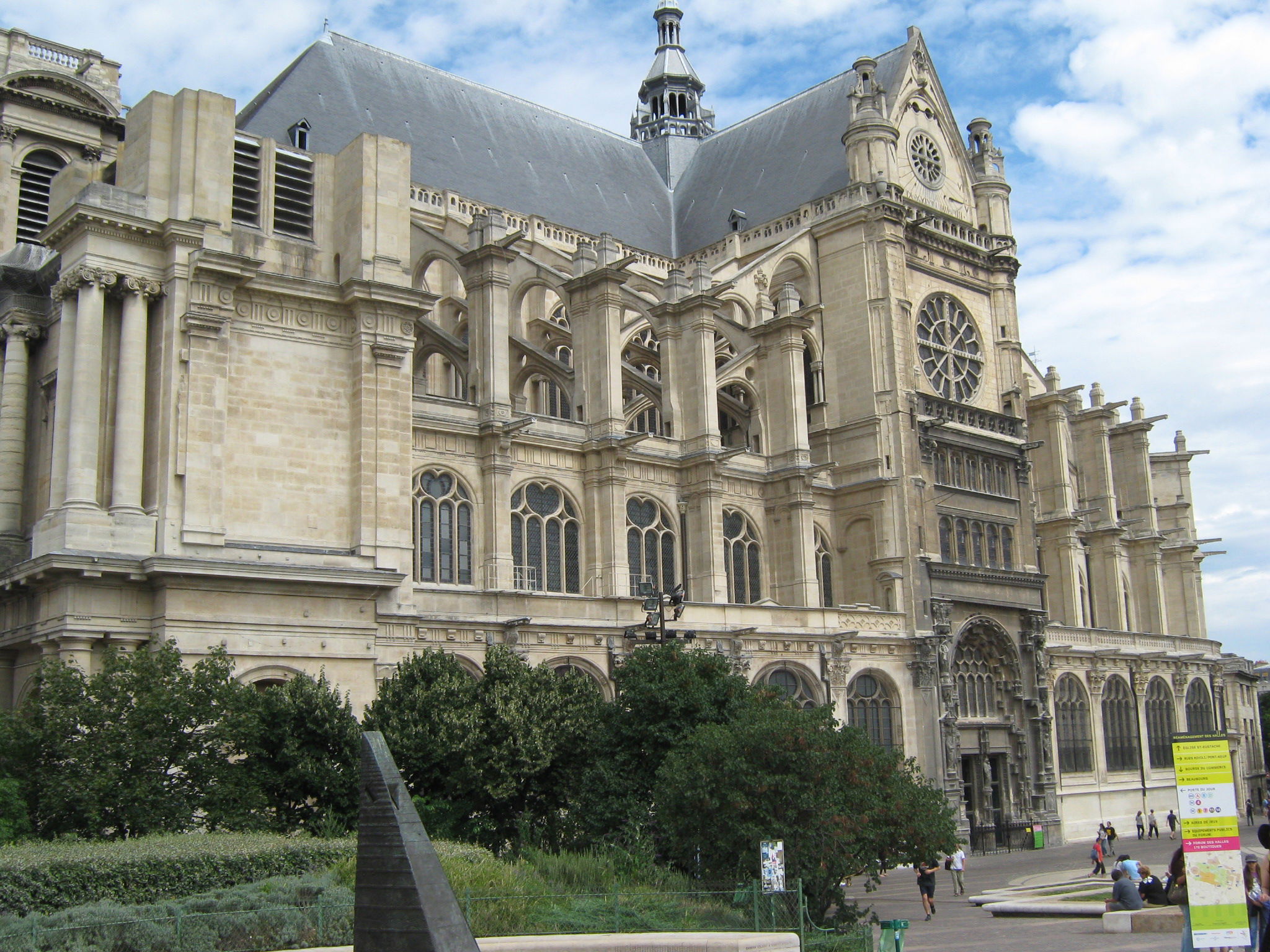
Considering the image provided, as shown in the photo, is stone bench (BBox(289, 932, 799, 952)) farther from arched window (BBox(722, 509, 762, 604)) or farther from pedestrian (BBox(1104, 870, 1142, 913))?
arched window (BBox(722, 509, 762, 604))

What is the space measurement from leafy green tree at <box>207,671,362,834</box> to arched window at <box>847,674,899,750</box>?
1936cm

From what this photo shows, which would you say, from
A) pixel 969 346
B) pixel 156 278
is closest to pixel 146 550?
pixel 156 278

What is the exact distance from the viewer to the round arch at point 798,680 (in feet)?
116

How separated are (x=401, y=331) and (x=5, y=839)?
13350 mm

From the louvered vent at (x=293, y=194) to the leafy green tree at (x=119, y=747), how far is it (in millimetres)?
11147

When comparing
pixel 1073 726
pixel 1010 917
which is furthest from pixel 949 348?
pixel 1010 917

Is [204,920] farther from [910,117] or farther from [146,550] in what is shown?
[910,117]

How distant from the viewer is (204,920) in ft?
47.0

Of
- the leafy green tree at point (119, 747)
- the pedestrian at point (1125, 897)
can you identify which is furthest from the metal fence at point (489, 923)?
the leafy green tree at point (119, 747)

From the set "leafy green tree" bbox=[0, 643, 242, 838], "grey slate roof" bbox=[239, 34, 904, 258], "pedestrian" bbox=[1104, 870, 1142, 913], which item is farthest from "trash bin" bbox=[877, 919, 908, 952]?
"grey slate roof" bbox=[239, 34, 904, 258]

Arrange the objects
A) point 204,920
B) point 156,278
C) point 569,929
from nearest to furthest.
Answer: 1. point 204,920
2. point 569,929
3. point 156,278

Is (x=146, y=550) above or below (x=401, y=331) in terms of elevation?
below

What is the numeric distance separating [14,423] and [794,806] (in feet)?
61.8

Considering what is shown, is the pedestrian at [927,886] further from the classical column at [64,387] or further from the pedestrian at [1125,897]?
the classical column at [64,387]
